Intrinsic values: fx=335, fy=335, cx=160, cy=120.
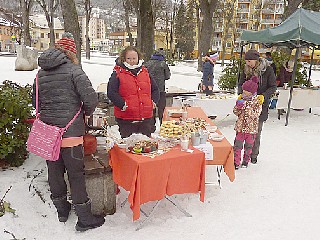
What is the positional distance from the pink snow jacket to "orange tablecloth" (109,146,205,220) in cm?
Result: 163

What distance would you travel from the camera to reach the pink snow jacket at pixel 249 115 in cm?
493

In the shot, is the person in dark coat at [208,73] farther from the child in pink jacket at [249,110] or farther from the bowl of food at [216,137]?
the bowl of food at [216,137]

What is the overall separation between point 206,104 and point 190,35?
3509 centimetres

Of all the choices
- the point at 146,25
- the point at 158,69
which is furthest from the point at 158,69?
the point at 146,25

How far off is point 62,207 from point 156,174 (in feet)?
3.62

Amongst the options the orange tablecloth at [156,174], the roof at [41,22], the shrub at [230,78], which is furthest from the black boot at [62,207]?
the roof at [41,22]

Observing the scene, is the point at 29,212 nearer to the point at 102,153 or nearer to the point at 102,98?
the point at 102,153

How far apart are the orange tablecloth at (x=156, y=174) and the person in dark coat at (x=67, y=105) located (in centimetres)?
44

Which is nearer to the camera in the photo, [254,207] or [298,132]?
[254,207]

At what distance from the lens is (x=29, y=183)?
445 centimetres

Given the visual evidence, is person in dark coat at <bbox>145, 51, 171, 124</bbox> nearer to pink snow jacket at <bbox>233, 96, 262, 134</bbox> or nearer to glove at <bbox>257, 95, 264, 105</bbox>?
pink snow jacket at <bbox>233, 96, 262, 134</bbox>

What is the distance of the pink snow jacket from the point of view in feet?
16.2

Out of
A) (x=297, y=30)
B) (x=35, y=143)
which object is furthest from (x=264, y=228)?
(x=297, y=30)

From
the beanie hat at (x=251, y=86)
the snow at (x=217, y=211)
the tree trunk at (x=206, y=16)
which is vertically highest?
the tree trunk at (x=206, y=16)
